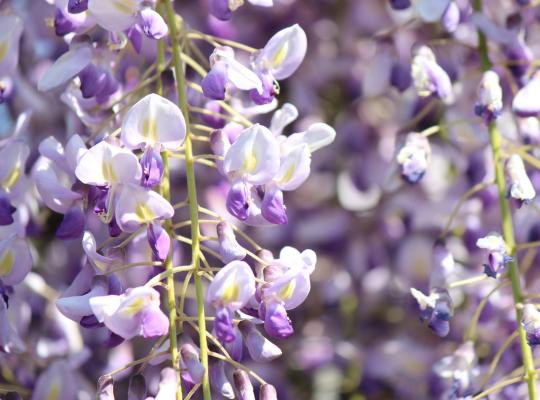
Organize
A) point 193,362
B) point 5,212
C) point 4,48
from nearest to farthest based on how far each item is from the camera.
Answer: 1. point 193,362
2. point 5,212
3. point 4,48

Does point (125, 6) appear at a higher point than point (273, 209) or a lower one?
higher

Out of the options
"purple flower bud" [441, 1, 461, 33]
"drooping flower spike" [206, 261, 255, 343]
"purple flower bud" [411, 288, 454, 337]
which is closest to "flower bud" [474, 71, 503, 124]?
"purple flower bud" [441, 1, 461, 33]

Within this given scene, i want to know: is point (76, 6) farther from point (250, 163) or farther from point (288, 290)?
point (288, 290)

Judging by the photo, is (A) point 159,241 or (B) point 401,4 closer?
(A) point 159,241

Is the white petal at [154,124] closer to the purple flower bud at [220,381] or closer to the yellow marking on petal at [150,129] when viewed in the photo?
the yellow marking on petal at [150,129]

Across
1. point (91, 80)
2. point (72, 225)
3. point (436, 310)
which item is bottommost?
point (436, 310)

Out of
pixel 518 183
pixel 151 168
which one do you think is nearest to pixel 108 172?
pixel 151 168

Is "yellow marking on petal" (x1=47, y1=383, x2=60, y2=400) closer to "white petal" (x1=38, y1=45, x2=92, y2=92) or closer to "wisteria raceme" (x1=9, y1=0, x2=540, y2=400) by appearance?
"wisteria raceme" (x1=9, y1=0, x2=540, y2=400)
